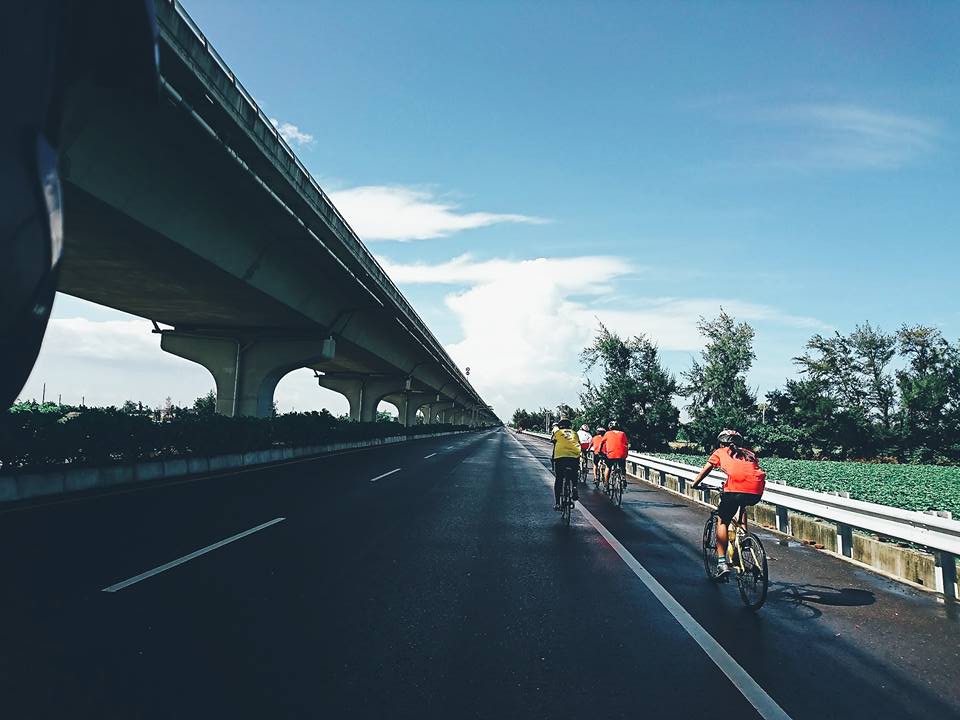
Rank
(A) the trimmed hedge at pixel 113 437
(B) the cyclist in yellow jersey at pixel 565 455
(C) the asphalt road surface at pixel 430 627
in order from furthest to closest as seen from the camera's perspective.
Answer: (A) the trimmed hedge at pixel 113 437 < (B) the cyclist in yellow jersey at pixel 565 455 < (C) the asphalt road surface at pixel 430 627

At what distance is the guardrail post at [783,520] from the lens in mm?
11507

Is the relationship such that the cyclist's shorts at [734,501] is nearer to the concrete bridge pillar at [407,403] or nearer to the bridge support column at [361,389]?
the bridge support column at [361,389]

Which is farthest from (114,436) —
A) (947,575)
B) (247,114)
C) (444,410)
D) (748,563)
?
(444,410)

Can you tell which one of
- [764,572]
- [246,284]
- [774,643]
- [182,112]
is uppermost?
[182,112]

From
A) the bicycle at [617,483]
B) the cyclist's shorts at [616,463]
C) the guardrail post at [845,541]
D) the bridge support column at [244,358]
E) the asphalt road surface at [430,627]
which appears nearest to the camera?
the asphalt road surface at [430,627]

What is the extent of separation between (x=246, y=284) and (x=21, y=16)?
15.9 m

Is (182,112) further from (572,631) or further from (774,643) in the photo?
(774,643)

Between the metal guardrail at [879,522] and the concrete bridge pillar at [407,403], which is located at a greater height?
the concrete bridge pillar at [407,403]

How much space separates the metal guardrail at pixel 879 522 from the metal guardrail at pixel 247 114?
35.6 ft

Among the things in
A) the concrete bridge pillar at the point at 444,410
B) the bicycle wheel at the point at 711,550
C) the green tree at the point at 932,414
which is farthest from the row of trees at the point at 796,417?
the concrete bridge pillar at the point at 444,410

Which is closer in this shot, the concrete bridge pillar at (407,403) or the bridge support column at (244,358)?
the bridge support column at (244,358)

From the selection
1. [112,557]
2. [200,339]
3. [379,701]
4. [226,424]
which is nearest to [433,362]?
[200,339]

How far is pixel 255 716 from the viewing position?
3.57m

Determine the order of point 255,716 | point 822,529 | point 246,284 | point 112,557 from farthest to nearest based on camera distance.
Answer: point 246,284 < point 822,529 < point 112,557 < point 255,716
